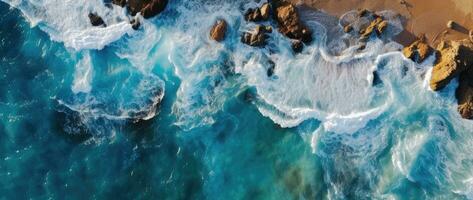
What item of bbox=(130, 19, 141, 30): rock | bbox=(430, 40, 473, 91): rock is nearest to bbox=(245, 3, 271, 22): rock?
bbox=(130, 19, 141, 30): rock

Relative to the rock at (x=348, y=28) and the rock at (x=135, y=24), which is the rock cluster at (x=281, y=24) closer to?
the rock at (x=348, y=28)

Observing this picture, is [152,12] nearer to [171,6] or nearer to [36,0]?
[171,6]

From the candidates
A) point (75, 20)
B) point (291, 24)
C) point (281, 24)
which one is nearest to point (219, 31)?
point (281, 24)

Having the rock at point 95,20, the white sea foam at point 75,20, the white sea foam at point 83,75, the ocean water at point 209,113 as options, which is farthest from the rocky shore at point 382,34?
the white sea foam at point 83,75

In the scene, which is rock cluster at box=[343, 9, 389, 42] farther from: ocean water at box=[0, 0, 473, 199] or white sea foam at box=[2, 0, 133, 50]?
white sea foam at box=[2, 0, 133, 50]

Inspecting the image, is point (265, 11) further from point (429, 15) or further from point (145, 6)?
point (429, 15)

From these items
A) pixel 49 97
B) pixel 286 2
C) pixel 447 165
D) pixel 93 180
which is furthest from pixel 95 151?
pixel 447 165
